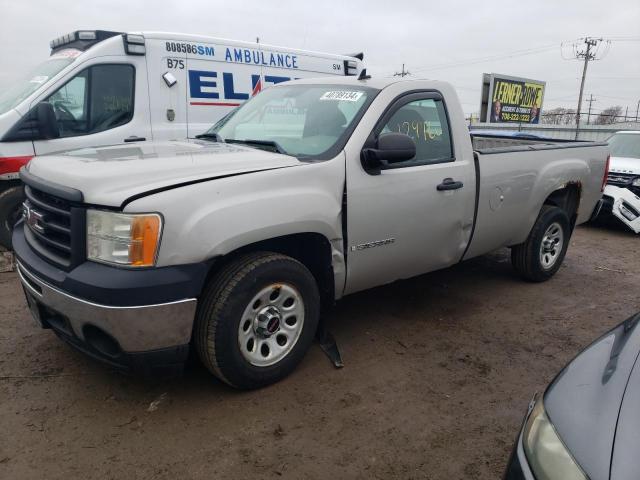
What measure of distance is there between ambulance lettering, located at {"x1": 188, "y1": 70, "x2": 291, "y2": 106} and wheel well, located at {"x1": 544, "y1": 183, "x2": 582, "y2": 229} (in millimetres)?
3930

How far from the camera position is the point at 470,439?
8.98ft

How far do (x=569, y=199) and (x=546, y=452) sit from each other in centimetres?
446

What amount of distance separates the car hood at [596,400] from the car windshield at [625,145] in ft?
27.6

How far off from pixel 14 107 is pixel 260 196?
4.22 metres

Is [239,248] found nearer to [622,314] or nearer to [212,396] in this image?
[212,396]

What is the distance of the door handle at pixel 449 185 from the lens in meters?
3.76

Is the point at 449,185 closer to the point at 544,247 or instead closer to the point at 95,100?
the point at 544,247

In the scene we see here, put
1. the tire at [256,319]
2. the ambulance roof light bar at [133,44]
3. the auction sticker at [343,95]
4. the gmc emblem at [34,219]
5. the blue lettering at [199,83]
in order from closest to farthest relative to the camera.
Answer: the tire at [256,319] < the gmc emblem at [34,219] < the auction sticker at [343,95] < the ambulance roof light bar at [133,44] < the blue lettering at [199,83]

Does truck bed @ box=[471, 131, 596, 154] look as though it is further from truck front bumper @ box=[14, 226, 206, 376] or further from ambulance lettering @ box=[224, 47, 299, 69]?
truck front bumper @ box=[14, 226, 206, 376]

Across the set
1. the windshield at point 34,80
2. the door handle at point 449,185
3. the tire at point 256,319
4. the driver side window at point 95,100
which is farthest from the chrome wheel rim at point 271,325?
the windshield at point 34,80

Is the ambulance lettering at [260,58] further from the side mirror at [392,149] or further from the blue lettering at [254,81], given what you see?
the side mirror at [392,149]

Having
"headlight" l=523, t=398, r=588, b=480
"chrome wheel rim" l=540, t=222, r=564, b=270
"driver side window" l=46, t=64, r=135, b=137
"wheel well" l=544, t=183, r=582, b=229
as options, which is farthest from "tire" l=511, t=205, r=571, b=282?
"driver side window" l=46, t=64, r=135, b=137

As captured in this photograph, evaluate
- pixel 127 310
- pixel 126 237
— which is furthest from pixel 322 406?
pixel 126 237

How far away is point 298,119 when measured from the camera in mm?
3727
